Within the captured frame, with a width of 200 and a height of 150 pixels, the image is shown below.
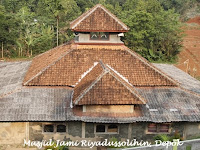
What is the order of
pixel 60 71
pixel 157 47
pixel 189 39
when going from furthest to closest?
pixel 189 39, pixel 157 47, pixel 60 71

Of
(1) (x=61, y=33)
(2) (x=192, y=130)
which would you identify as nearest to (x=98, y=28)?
(2) (x=192, y=130)

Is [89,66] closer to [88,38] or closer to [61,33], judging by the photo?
[88,38]

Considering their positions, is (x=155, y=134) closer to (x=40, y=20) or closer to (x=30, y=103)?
(x=30, y=103)

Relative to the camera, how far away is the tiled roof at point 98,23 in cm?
1585

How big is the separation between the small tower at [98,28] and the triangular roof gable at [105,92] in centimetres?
305

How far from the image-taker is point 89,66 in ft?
50.4

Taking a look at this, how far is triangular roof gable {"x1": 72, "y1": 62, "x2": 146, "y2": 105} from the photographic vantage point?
12852 millimetres

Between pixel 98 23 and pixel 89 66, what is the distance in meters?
2.52

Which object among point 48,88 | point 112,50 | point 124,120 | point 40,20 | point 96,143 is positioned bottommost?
point 96,143

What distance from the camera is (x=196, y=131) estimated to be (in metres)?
14.2

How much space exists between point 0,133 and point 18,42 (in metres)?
18.7

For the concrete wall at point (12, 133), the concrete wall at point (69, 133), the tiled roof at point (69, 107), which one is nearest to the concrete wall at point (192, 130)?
the concrete wall at point (69, 133)

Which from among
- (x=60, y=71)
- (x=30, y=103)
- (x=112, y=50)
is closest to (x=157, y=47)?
(x=112, y=50)

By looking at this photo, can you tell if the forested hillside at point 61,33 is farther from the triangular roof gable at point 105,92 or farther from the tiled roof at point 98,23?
the triangular roof gable at point 105,92
